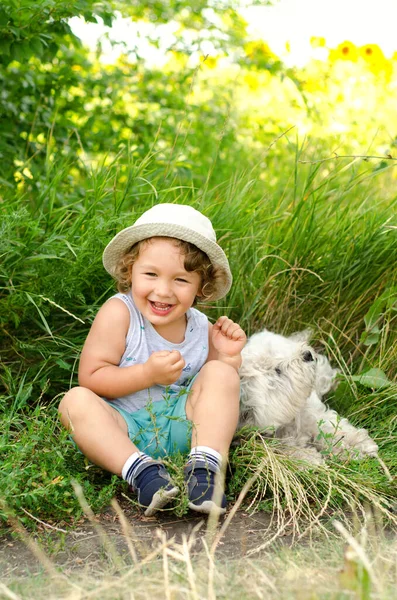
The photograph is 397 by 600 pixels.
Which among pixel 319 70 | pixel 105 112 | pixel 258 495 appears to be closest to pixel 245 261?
pixel 258 495

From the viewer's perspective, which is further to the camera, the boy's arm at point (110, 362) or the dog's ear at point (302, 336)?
the dog's ear at point (302, 336)

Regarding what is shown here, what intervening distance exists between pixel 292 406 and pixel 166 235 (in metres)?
0.77

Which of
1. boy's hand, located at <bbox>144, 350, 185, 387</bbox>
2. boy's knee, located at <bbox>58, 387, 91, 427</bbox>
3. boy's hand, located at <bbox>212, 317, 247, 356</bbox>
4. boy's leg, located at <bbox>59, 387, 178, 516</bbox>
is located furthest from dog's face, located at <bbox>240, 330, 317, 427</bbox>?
boy's knee, located at <bbox>58, 387, 91, 427</bbox>

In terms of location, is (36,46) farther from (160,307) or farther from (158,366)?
(158,366)

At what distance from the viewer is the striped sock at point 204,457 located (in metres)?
2.38

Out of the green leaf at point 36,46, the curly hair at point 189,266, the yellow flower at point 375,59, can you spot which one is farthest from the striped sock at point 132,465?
the yellow flower at point 375,59

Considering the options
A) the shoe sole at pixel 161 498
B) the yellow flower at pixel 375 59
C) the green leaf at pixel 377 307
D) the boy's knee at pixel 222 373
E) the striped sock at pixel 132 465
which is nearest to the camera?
the shoe sole at pixel 161 498

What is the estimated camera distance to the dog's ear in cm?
309

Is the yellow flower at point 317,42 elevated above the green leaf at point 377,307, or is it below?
above

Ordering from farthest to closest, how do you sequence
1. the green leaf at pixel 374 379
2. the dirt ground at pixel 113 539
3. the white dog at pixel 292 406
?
Answer: the green leaf at pixel 374 379
the white dog at pixel 292 406
the dirt ground at pixel 113 539

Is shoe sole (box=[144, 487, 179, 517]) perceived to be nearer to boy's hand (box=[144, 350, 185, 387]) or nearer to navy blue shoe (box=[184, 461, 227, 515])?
navy blue shoe (box=[184, 461, 227, 515])

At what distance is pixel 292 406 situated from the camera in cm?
→ 271

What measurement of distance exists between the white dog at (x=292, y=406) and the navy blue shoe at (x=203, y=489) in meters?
0.39

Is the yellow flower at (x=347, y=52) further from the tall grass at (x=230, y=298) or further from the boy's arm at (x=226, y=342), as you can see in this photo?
the boy's arm at (x=226, y=342)
